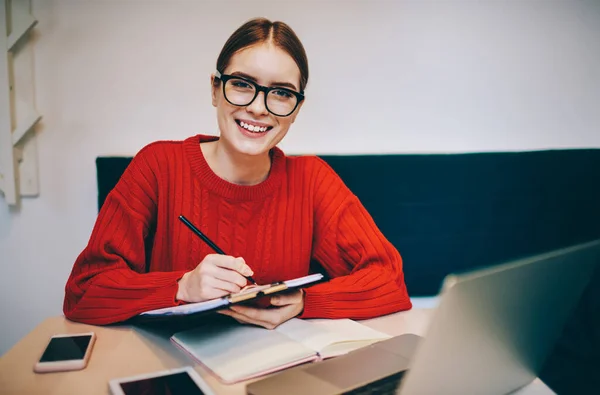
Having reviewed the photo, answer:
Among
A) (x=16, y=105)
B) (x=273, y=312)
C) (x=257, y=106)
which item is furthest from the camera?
(x=16, y=105)

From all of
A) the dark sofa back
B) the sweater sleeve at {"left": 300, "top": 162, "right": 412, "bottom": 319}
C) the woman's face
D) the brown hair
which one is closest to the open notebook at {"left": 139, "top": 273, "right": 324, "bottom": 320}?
the sweater sleeve at {"left": 300, "top": 162, "right": 412, "bottom": 319}

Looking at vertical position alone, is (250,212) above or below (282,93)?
below

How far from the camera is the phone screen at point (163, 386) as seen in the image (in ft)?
1.88

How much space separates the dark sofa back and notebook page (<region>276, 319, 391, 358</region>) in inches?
31.7

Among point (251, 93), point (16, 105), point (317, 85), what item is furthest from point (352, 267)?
point (16, 105)

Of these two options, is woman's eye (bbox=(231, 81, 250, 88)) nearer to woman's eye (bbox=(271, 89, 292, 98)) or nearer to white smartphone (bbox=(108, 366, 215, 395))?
woman's eye (bbox=(271, 89, 292, 98))

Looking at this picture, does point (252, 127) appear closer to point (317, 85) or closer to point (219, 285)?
point (219, 285)

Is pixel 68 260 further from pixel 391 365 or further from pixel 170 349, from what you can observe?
pixel 391 365

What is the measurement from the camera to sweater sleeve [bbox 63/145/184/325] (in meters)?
0.84

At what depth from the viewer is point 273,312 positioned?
83 centimetres

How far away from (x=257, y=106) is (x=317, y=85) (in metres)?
0.70

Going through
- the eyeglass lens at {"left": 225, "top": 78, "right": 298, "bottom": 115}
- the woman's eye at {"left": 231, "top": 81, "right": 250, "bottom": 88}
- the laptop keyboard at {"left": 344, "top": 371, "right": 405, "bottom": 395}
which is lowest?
the laptop keyboard at {"left": 344, "top": 371, "right": 405, "bottom": 395}

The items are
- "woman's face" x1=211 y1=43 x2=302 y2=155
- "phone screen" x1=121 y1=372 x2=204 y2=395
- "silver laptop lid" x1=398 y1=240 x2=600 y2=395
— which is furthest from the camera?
"woman's face" x1=211 y1=43 x2=302 y2=155

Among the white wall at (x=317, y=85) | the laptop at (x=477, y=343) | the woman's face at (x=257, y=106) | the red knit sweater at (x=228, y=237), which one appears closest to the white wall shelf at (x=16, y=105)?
the white wall at (x=317, y=85)
